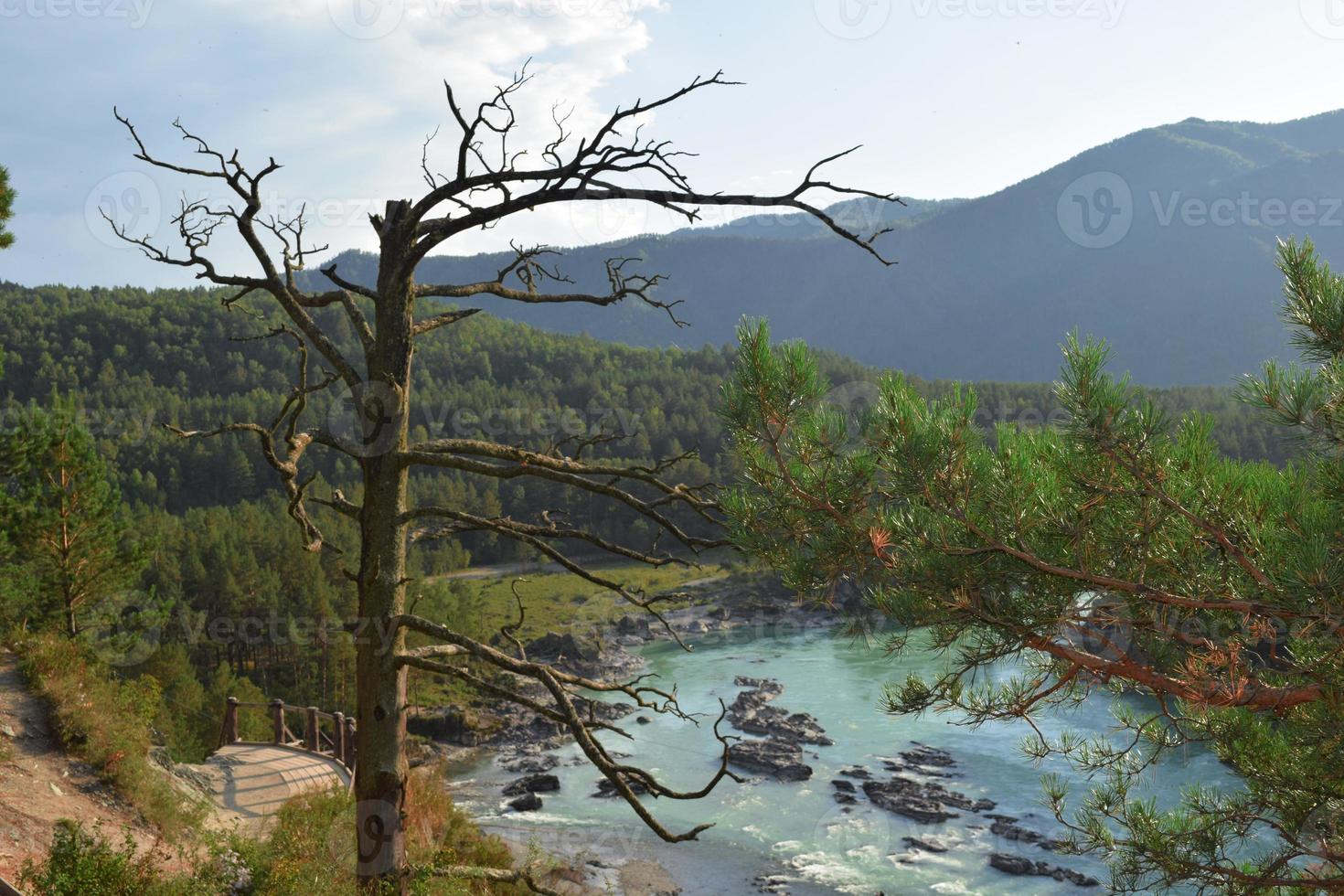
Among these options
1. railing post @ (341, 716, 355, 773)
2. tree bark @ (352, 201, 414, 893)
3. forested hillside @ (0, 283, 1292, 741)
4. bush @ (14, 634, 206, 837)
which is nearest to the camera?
tree bark @ (352, 201, 414, 893)

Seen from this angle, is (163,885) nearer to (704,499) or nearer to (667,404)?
(704,499)

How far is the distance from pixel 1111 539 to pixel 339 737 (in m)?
13.4

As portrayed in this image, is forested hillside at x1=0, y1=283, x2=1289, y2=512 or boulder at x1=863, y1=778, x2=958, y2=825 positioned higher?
forested hillside at x1=0, y1=283, x2=1289, y2=512

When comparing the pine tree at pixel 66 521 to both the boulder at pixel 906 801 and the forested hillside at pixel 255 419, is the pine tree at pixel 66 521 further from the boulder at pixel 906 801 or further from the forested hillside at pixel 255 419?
the boulder at pixel 906 801

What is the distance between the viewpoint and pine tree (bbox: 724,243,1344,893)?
4492 mm

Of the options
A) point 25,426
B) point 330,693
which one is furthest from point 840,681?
point 25,426

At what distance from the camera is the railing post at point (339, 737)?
49.2 ft

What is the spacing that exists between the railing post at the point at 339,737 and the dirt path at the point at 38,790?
4.62m

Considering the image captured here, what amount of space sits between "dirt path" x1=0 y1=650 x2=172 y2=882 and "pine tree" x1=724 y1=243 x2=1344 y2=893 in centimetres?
711

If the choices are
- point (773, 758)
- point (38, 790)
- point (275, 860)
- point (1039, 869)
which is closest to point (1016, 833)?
point (1039, 869)

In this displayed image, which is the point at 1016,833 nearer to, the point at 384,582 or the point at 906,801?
the point at 906,801

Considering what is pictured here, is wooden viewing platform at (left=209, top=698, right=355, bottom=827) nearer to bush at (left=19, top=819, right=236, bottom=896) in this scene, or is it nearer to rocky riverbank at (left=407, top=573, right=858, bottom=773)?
bush at (left=19, top=819, right=236, bottom=896)

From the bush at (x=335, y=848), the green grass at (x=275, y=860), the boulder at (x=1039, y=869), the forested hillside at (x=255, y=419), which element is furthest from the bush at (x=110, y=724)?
the boulder at (x=1039, y=869)

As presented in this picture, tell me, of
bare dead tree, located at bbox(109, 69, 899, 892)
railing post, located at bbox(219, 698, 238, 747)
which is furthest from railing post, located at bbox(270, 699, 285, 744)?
bare dead tree, located at bbox(109, 69, 899, 892)
